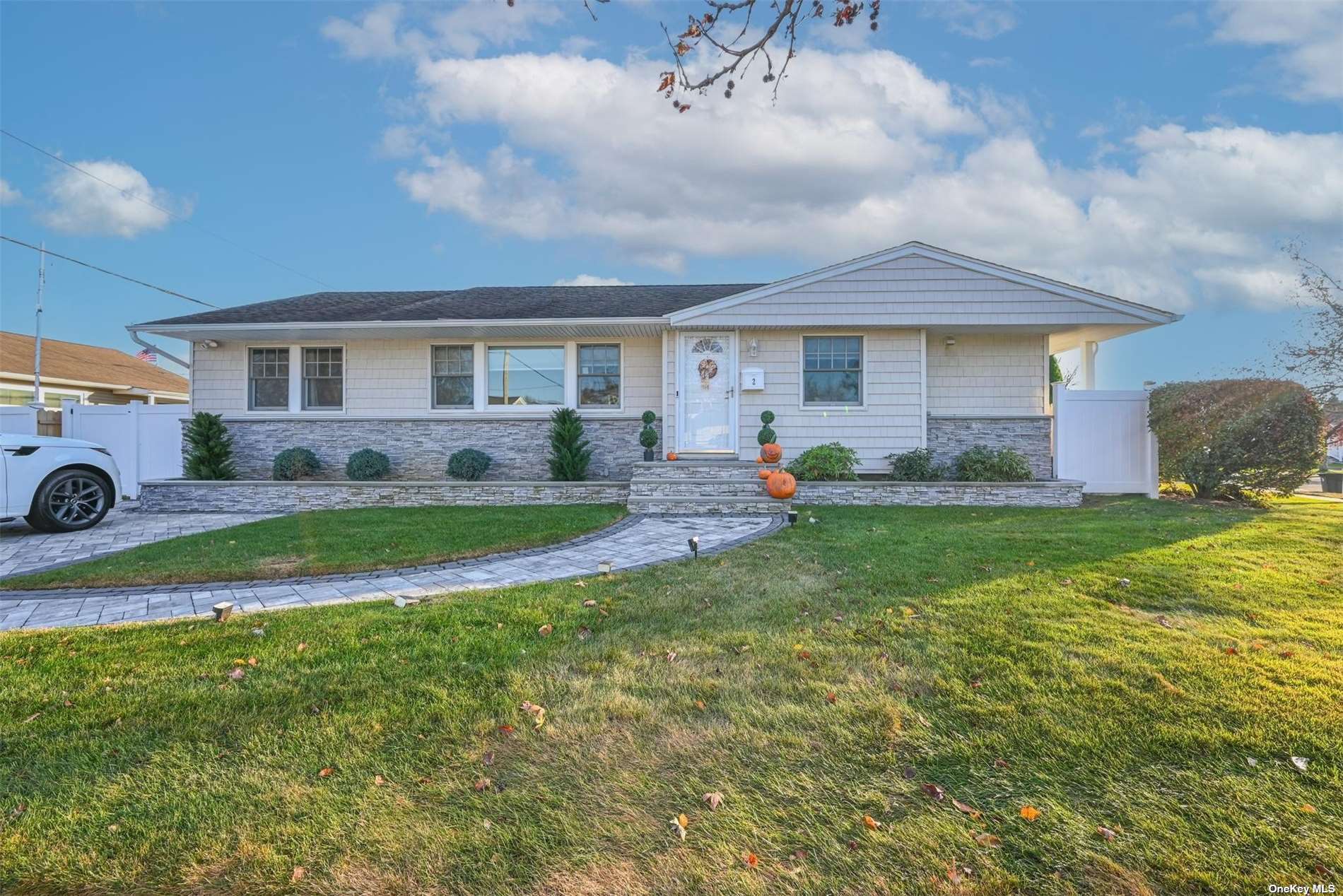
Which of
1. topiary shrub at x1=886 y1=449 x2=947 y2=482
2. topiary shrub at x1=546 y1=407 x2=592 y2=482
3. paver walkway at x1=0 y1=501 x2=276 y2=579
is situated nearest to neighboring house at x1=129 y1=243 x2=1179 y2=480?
topiary shrub at x1=886 y1=449 x2=947 y2=482

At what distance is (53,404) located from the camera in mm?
18500

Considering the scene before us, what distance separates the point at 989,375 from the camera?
1070cm

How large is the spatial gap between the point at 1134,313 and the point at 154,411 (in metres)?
18.0

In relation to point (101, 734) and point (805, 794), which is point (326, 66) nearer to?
point (101, 734)

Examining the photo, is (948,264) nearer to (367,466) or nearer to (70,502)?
(367,466)

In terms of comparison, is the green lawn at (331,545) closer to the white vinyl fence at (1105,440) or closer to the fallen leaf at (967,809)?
the fallen leaf at (967,809)

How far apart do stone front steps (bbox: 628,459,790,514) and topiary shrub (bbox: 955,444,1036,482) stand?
3.55m

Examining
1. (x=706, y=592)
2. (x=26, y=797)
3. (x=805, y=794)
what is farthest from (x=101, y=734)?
(x=706, y=592)

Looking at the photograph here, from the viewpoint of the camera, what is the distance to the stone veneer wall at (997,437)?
34.3 feet

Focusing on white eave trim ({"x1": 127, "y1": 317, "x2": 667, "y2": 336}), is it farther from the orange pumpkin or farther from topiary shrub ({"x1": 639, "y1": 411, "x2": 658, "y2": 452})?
the orange pumpkin

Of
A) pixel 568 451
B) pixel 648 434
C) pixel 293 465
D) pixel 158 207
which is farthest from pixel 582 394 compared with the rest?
pixel 158 207

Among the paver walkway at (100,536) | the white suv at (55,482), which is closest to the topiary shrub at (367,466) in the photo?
the paver walkway at (100,536)

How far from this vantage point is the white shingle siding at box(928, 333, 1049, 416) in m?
10.6

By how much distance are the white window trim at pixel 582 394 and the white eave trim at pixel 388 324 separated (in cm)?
88
